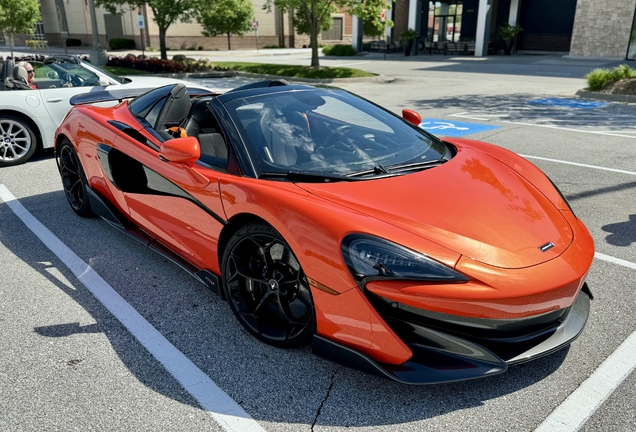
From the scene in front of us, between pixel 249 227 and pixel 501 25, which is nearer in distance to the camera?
pixel 249 227

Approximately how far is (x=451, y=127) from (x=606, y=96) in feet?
18.9

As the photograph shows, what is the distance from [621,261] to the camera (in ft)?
13.4

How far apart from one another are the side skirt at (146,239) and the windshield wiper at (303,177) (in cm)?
72

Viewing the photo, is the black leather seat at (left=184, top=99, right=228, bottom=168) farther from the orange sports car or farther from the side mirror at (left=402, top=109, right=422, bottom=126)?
the side mirror at (left=402, top=109, right=422, bottom=126)

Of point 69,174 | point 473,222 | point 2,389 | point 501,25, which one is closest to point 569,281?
point 473,222

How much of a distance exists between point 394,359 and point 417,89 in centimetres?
1461

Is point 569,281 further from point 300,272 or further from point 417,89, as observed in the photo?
point 417,89

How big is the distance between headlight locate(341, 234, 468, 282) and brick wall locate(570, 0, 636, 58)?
3048 centimetres

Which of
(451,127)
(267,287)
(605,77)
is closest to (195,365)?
(267,287)

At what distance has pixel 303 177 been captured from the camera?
302 centimetres

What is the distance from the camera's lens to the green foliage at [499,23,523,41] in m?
33.4

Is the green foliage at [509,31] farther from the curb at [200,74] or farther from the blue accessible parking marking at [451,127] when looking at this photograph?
the blue accessible parking marking at [451,127]

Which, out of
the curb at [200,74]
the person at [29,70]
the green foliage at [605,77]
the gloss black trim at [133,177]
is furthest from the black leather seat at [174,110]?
the curb at [200,74]

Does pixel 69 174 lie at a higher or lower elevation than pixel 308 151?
lower
